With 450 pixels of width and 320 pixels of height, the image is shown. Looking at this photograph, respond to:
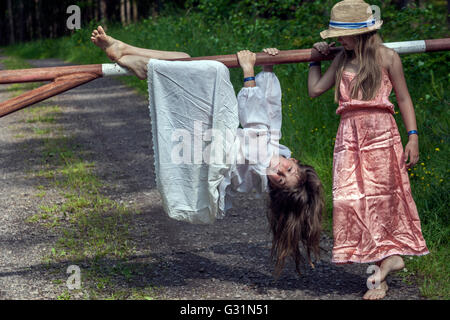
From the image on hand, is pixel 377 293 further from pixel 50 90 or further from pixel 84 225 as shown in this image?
pixel 84 225

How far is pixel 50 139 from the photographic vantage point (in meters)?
7.79

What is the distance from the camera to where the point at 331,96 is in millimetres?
6613

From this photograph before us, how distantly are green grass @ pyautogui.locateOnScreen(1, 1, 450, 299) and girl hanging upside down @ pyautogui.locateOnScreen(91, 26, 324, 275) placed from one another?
936 mm

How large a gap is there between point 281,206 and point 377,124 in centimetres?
74

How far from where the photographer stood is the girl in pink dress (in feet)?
11.0

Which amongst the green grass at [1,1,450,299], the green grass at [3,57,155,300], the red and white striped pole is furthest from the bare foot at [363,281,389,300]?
the red and white striped pole

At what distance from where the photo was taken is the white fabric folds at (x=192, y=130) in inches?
132

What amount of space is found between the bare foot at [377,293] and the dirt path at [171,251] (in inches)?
2.3

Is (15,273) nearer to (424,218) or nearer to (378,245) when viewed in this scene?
(378,245)

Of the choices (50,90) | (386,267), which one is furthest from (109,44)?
(386,267)

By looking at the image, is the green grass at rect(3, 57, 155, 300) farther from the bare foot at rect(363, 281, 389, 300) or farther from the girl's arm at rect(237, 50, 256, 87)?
the girl's arm at rect(237, 50, 256, 87)

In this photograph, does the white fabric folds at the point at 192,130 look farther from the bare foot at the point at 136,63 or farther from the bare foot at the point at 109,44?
the bare foot at the point at 109,44

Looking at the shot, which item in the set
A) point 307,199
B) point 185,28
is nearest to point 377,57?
point 307,199
